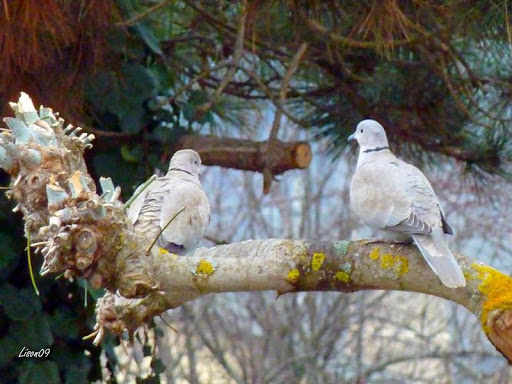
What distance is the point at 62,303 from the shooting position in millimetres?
2820

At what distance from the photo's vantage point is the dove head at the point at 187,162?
2457mm

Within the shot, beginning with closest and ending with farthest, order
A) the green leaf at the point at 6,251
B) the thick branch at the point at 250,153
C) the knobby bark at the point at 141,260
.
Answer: the knobby bark at the point at 141,260
the green leaf at the point at 6,251
the thick branch at the point at 250,153

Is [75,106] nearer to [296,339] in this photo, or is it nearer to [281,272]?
[281,272]

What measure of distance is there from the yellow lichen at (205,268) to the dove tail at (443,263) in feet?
1.33

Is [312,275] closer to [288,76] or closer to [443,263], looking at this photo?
[443,263]

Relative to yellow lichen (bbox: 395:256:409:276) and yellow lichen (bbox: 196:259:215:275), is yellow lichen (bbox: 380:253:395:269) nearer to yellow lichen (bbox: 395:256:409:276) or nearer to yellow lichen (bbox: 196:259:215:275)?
yellow lichen (bbox: 395:256:409:276)

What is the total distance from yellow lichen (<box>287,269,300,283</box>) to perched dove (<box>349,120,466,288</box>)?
0.25 metres

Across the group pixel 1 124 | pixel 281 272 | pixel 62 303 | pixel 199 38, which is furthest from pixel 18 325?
pixel 281 272

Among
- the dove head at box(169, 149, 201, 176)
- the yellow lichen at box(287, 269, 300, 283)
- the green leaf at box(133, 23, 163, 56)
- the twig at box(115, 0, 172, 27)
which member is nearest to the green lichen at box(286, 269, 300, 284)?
the yellow lichen at box(287, 269, 300, 283)

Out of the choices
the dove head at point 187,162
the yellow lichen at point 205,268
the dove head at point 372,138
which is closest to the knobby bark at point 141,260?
the yellow lichen at point 205,268

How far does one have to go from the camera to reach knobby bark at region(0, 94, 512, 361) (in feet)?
4.85

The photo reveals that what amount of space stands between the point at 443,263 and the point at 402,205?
12.0 inches

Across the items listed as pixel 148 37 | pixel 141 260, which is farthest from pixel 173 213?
pixel 148 37

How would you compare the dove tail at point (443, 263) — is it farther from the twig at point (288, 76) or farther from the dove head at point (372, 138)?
the twig at point (288, 76)
